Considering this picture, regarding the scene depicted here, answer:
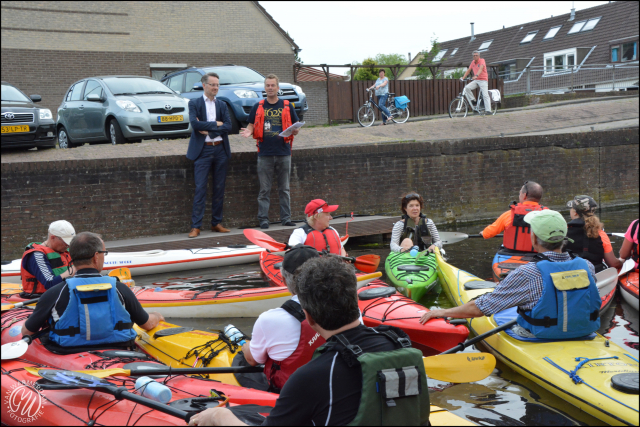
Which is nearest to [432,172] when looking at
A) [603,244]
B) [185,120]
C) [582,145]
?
[582,145]

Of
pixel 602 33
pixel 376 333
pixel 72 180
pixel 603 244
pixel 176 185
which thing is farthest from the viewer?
pixel 602 33

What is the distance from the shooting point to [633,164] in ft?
45.9

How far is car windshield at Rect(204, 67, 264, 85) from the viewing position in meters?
11.6

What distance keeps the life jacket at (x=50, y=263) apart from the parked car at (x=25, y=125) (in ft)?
15.8

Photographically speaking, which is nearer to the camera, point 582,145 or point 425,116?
point 582,145

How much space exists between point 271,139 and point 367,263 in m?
3.42

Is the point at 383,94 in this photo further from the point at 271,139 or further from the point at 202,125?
the point at 202,125

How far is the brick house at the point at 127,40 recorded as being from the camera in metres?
18.6

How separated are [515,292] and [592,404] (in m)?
0.84

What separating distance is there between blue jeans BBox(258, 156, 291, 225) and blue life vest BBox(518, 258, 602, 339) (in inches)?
231

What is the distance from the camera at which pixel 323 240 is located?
6.35 meters

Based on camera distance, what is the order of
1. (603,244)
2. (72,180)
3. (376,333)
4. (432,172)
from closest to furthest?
1. (376,333)
2. (603,244)
3. (72,180)
4. (432,172)

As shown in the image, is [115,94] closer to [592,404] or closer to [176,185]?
[176,185]

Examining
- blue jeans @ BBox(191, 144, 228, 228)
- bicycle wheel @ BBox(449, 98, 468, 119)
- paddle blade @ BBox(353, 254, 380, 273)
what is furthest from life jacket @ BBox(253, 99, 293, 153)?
bicycle wheel @ BBox(449, 98, 468, 119)
